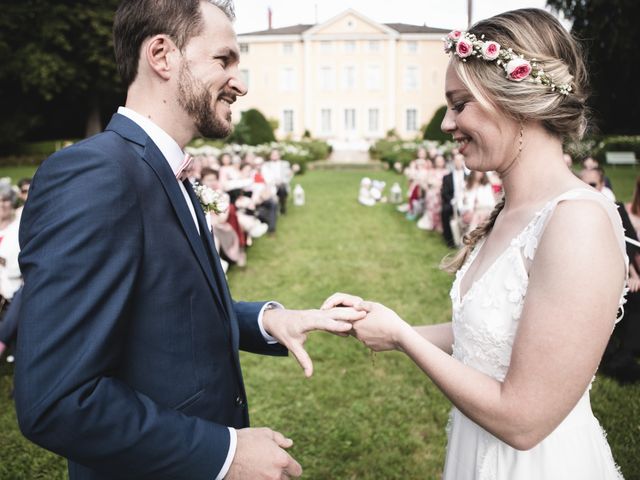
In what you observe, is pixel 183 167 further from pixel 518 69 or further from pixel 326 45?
pixel 326 45

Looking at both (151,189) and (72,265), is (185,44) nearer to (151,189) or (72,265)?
(151,189)

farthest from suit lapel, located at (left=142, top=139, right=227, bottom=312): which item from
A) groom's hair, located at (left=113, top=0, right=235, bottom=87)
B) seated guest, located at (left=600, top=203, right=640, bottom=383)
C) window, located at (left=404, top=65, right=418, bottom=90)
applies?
window, located at (left=404, top=65, right=418, bottom=90)

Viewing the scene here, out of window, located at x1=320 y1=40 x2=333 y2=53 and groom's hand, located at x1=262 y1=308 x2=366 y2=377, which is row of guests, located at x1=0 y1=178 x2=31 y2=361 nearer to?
groom's hand, located at x1=262 y1=308 x2=366 y2=377

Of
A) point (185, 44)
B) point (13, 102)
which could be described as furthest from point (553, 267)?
point (13, 102)

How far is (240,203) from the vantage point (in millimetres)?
11242

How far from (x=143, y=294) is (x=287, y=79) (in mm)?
54150

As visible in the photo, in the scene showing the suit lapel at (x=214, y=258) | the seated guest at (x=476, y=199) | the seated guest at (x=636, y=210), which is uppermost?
the suit lapel at (x=214, y=258)

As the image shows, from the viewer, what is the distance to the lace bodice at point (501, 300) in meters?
1.65

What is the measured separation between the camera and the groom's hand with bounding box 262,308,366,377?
2.00 metres

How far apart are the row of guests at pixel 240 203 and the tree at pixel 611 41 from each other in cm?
1315

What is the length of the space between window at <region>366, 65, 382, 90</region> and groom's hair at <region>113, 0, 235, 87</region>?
52.5m

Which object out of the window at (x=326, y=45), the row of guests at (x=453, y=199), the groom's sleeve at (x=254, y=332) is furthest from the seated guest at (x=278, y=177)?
the window at (x=326, y=45)

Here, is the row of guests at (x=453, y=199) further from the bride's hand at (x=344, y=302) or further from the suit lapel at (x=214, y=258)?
the suit lapel at (x=214, y=258)

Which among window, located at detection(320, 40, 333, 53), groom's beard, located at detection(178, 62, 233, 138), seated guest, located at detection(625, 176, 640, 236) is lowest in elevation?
seated guest, located at detection(625, 176, 640, 236)
